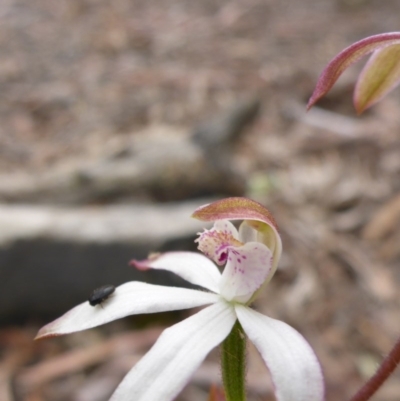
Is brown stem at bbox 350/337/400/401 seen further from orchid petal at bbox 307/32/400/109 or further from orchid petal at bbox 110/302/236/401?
orchid petal at bbox 307/32/400/109

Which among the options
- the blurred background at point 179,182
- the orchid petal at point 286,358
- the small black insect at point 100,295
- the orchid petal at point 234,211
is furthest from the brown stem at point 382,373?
the blurred background at point 179,182

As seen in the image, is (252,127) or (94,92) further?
(94,92)

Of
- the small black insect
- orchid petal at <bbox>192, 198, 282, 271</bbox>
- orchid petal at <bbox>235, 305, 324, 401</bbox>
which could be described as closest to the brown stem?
orchid petal at <bbox>235, 305, 324, 401</bbox>

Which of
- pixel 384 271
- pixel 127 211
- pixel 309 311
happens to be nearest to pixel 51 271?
pixel 127 211

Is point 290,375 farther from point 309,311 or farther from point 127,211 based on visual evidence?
point 127,211

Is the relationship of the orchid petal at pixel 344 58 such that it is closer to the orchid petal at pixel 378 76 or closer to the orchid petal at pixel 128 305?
the orchid petal at pixel 378 76

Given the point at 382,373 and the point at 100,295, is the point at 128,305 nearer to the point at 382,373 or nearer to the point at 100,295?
the point at 100,295

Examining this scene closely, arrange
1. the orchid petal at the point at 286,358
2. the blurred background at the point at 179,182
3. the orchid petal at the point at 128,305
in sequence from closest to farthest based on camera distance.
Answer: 1. the orchid petal at the point at 286,358
2. the orchid petal at the point at 128,305
3. the blurred background at the point at 179,182
